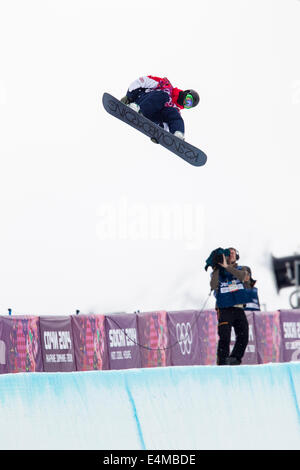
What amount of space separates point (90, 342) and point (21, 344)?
171 cm

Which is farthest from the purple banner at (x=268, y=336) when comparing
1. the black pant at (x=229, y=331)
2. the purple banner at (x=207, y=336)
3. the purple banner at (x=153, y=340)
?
the black pant at (x=229, y=331)

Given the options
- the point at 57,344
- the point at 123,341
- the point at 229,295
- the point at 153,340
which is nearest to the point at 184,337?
the point at 153,340

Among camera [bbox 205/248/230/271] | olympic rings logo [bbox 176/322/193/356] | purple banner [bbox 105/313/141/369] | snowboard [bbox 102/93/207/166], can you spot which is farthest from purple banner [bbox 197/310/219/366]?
camera [bbox 205/248/230/271]

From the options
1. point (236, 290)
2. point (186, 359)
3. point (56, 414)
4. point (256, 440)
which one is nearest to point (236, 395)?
point (256, 440)

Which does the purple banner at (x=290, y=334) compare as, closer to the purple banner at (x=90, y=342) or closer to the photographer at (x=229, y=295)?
the purple banner at (x=90, y=342)

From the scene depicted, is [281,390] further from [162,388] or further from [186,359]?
[186,359]

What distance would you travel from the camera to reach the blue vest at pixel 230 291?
1014 cm

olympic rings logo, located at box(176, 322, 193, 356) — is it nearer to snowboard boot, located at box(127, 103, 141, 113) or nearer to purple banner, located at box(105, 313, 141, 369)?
purple banner, located at box(105, 313, 141, 369)

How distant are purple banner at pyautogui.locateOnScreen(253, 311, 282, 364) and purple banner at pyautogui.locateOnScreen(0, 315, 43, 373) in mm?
5118

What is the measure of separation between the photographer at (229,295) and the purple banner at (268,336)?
6.97 metres

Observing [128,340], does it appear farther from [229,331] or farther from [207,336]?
[229,331]

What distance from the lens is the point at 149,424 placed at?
6.46 metres

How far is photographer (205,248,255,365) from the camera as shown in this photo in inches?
400

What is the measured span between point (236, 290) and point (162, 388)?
3489 mm
